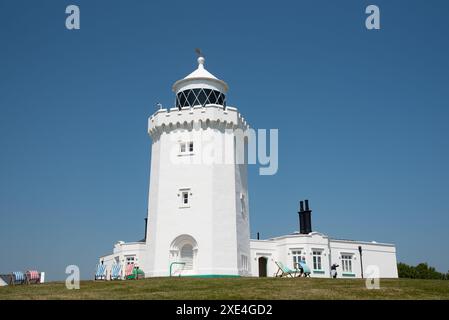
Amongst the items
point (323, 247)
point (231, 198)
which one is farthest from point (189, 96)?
point (323, 247)

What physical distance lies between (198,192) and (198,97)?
733 centimetres

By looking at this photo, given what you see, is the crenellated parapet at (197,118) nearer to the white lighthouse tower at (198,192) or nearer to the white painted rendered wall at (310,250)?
the white lighthouse tower at (198,192)

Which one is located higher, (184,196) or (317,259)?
(184,196)

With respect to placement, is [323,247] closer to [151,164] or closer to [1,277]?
[151,164]

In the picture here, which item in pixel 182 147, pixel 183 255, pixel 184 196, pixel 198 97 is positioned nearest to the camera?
pixel 183 255

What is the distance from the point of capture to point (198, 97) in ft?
111

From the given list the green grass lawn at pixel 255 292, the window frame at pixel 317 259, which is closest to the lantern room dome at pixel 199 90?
the window frame at pixel 317 259

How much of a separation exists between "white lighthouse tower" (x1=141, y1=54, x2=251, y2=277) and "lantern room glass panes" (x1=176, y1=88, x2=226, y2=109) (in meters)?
0.07

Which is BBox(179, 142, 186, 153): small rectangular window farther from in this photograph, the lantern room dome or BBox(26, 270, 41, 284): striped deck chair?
BBox(26, 270, 41, 284): striped deck chair

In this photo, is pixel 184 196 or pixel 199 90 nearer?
pixel 184 196

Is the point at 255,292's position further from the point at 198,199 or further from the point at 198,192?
the point at 198,192

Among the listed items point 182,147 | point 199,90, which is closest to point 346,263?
point 182,147

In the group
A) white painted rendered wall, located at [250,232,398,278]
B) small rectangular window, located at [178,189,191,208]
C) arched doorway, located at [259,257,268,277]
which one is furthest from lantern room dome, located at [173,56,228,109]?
arched doorway, located at [259,257,268,277]

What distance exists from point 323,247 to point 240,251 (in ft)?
31.5
